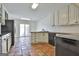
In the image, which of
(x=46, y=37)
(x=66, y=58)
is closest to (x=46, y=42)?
(x=46, y=37)

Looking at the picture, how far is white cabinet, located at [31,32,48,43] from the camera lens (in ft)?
24.0

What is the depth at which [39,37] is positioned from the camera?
749cm

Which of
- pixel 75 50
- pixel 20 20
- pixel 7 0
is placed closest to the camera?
pixel 7 0

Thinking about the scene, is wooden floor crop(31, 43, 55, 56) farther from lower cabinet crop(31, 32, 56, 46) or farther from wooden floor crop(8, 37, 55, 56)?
lower cabinet crop(31, 32, 56, 46)

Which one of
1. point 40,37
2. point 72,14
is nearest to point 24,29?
point 40,37

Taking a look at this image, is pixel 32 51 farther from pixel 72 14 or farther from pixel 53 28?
pixel 53 28

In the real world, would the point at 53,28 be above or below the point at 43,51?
above

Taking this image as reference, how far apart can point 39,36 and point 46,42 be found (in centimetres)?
58

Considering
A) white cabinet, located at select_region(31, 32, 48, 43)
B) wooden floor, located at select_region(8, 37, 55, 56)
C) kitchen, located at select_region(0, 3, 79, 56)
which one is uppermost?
kitchen, located at select_region(0, 3, 79, 56)

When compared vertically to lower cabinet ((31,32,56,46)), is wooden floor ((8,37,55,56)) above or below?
below

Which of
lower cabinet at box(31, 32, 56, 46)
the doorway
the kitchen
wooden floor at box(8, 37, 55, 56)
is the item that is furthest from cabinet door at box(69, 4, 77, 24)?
the doorway

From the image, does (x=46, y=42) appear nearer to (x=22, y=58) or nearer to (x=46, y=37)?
(x=46, y=37)

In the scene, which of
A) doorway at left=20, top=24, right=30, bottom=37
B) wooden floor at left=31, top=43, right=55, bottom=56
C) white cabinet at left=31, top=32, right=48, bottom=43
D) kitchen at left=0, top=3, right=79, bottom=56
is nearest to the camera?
kitchen at left=0, top=3, right=79, bottom=56

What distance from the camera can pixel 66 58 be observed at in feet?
2.33
